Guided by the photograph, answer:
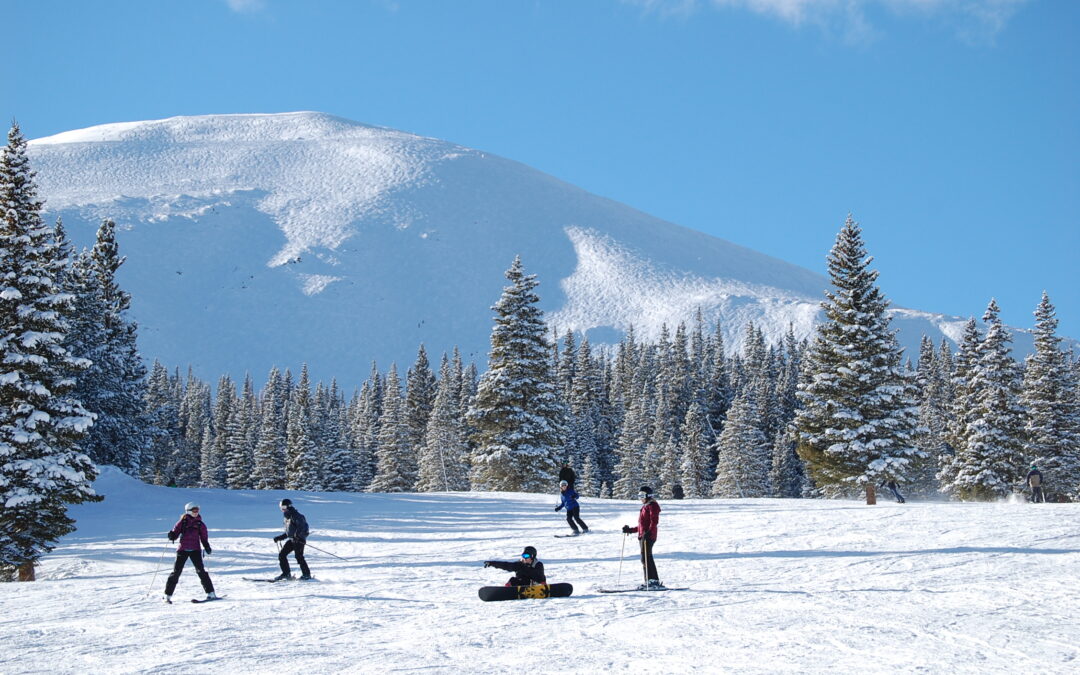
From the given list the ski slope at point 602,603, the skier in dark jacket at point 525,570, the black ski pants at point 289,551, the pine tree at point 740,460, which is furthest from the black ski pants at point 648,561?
the pine tree at point 740,460

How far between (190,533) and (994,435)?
3918cm

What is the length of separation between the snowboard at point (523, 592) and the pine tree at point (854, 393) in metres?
21.7

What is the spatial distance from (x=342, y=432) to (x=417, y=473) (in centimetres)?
1331

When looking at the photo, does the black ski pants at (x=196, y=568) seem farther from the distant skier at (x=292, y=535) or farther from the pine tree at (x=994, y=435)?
the pine tree at (x=994, y=435)

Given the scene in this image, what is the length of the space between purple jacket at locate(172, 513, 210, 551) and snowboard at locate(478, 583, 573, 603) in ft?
16.9

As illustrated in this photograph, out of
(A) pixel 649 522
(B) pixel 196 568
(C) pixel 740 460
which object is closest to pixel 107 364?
(B) pixel 196 568

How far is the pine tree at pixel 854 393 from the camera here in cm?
3294

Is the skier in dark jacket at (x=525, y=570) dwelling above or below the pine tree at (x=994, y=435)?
below

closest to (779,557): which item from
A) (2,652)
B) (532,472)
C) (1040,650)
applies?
(1040,650)

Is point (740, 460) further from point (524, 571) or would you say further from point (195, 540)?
point (195, 540)

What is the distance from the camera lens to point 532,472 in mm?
43156

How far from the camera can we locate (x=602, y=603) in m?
13.5

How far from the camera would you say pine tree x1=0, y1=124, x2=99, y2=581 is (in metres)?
22.4

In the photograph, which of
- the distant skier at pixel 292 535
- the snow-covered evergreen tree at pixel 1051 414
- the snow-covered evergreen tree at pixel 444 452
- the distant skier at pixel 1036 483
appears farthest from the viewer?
the snow-covered evergreen tree at pixel 444 452
